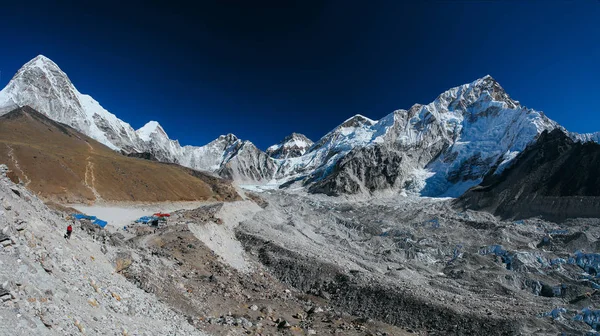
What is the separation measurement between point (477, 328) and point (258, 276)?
19850mm

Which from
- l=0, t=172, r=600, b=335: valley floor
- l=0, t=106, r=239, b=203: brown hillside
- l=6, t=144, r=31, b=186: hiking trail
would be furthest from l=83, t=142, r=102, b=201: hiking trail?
l=6, t=144, r=31, b=186: hiking trail

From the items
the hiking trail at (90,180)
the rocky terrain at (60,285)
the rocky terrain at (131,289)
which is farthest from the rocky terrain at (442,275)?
the hiking trail at (90,180)

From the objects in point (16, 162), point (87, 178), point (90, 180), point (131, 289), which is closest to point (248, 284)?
point (131, 289)

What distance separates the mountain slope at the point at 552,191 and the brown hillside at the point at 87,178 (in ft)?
328

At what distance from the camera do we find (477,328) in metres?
28.2

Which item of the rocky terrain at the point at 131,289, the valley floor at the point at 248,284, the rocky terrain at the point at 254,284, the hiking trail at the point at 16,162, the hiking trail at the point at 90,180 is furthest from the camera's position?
the hiking trail at the point at 90,180

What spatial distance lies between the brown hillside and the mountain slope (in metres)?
99.9

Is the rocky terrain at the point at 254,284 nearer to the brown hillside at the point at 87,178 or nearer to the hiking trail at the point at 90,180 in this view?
the hiking trail at the point at 90,180

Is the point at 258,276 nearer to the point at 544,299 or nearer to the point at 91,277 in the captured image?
the point at 91,277

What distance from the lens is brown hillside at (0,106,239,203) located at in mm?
60406

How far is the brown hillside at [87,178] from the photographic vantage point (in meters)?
60.4

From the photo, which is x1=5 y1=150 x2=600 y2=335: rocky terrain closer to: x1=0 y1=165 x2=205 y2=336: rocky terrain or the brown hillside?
x1=0 y1=165 x2=205 y2=336: rocky terrain

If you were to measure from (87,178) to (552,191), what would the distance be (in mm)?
142994

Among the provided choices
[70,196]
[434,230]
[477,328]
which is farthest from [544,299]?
[70,196]
